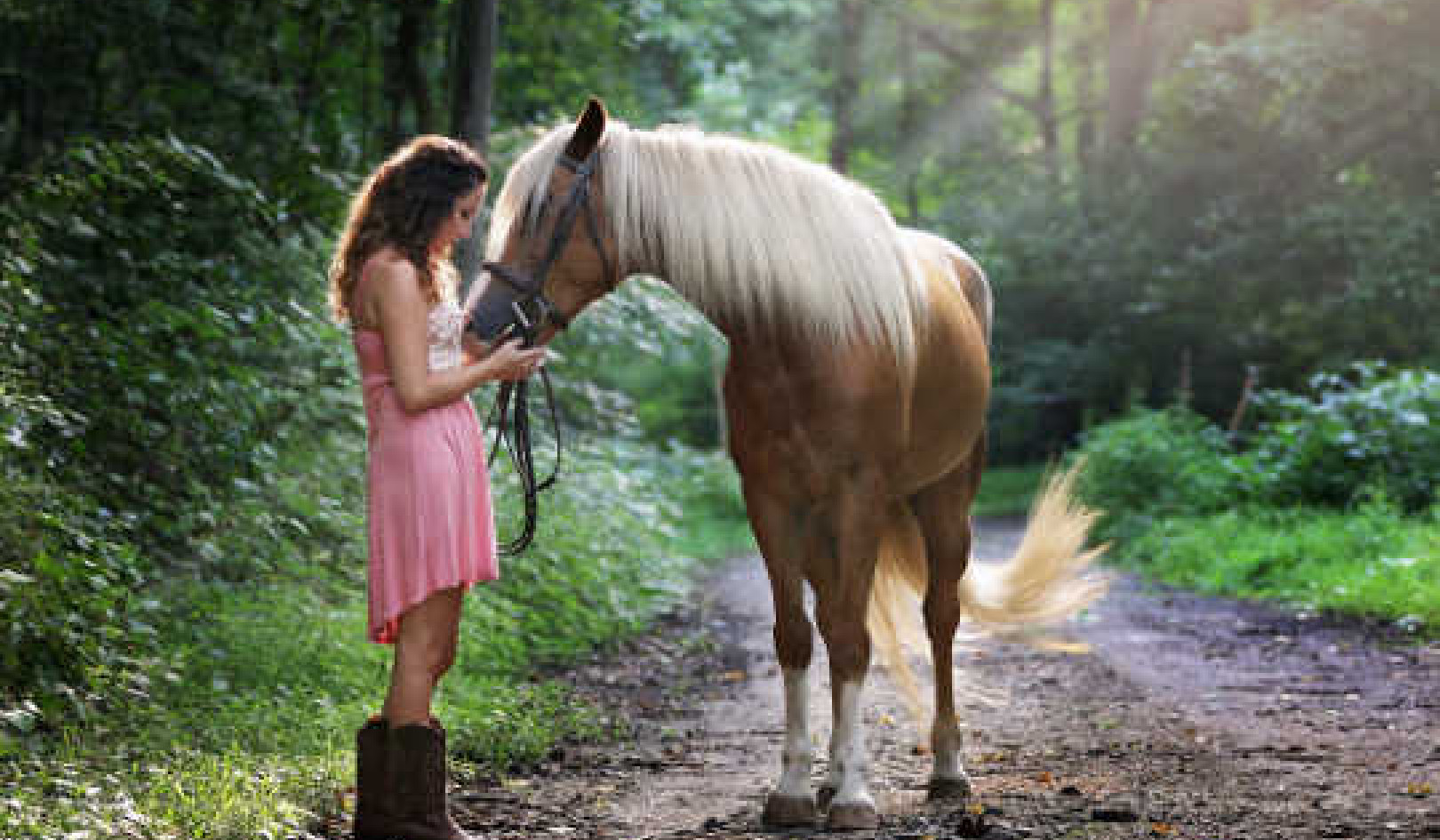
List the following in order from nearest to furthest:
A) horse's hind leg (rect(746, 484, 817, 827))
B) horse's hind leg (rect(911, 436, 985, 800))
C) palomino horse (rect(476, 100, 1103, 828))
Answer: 1. palomino horse (rect(476, 100, 1103, 828))
2. horse's hind leg (rect(746, 484, 817, 827))
3. horse's hind leg (rect(911, 436, 985, 800))

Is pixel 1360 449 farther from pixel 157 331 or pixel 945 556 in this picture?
pixel 157 331

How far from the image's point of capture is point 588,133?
3703 mm

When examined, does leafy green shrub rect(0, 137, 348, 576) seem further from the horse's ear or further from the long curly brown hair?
the horse's ear

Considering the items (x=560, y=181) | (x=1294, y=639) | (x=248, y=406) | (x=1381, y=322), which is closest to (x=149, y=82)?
(x=248, y=406)

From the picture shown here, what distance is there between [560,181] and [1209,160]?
56.0 feet

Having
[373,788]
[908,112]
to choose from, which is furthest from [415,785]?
[908,112]

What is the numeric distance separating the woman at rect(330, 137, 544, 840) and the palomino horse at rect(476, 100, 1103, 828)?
255 mm

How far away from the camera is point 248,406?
17.2 feet

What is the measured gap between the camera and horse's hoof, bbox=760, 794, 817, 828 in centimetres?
386

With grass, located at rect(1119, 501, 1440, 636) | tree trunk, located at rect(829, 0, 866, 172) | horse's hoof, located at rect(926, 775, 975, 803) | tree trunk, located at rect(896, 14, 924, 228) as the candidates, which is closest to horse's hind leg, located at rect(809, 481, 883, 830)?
horse's hoof, located at rect(926, 775, 975, 803)

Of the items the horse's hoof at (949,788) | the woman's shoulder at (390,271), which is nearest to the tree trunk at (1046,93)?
the horse's hoof at (949,788)

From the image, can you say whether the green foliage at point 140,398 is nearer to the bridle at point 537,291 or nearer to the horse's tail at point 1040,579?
the bridle at point 537,291

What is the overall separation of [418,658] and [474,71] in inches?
144

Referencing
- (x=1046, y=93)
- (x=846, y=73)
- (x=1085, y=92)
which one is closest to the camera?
(x=846, y=73)
